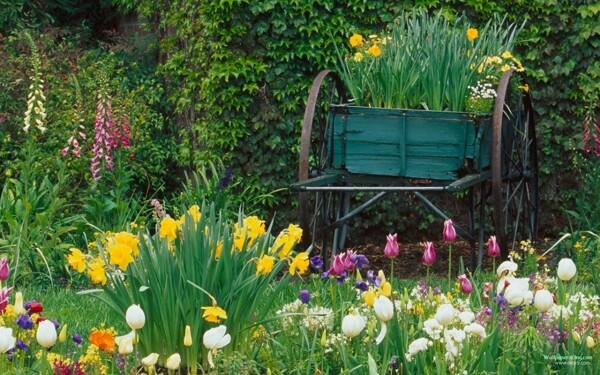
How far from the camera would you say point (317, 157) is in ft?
20.9

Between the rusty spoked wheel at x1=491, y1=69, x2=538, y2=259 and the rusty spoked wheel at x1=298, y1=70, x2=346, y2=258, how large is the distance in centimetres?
96

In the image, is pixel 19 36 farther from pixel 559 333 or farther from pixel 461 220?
pixel 559 333

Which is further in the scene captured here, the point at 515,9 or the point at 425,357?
the point at 515,9

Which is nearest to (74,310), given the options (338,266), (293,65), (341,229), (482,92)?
(341,229)

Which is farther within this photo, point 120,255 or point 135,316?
point 120,255

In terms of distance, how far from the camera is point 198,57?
737cm

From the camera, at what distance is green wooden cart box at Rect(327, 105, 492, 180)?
18.4 ft

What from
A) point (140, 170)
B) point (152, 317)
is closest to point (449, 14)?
point (140, 170)

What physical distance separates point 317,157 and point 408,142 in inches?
32.2

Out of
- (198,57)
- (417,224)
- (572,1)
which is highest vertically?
(572,1)

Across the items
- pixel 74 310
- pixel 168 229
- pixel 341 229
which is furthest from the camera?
pixel 341 229

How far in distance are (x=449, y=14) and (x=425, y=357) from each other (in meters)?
4.46

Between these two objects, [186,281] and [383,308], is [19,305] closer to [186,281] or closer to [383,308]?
[186,281]

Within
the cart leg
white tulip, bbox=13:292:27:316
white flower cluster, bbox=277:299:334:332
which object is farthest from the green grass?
the cart leg
